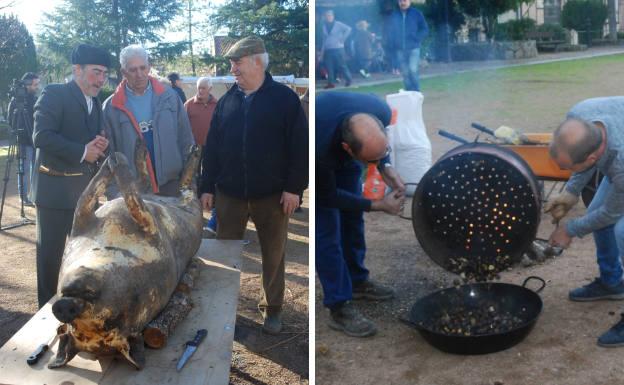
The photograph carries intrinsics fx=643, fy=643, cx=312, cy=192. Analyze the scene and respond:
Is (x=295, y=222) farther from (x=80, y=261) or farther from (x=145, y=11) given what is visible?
(x=80, y=261)

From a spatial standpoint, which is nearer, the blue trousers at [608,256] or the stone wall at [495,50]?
the stone wall at [495,50]

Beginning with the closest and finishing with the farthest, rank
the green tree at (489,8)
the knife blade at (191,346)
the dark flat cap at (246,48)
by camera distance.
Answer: the knife blade at (191,346)
the green tree at (489,8)
the dark flat cap at (246,48)

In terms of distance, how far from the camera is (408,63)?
6.40 feet

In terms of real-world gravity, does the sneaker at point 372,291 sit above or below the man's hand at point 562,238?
below

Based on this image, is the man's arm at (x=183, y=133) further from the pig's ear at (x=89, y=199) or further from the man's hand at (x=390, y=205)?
the man's hand at (x=390, y=205)

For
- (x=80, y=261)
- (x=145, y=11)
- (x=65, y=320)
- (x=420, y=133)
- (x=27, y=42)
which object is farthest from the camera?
(x=420, y=133)

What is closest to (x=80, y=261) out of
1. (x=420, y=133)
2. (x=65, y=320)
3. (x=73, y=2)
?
(x=65, y=320)

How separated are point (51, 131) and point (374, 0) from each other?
1257 millimetres

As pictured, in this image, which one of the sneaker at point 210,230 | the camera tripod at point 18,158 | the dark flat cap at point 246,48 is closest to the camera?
the dark flat cap at point 246,48

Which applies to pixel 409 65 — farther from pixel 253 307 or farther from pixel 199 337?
pixel 253 307

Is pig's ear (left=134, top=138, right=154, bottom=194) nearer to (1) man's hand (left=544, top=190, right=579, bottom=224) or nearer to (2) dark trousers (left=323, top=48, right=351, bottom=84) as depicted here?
(2) dark trousers (left=323, top=48, right=351, bottom=84)

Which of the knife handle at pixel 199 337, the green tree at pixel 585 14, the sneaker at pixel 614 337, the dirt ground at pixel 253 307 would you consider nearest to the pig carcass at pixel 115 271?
the knife handle at pixel 199 337

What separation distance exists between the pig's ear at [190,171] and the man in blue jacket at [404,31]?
101 centimetres

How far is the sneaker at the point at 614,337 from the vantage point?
215 centimetres
